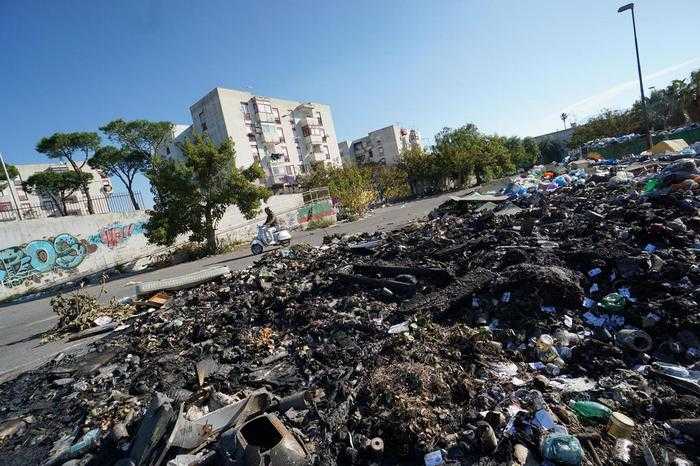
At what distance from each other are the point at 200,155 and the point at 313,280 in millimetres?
13074

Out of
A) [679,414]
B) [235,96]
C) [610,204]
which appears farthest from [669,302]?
[235,96]

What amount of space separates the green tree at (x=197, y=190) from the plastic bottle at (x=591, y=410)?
55.9 feet

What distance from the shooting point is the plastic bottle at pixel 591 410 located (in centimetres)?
255

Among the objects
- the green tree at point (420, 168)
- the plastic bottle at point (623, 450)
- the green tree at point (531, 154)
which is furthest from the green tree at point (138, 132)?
the green tree at point (531, 154)

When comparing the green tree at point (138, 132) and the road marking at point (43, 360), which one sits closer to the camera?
the road marking at point (43, 360)

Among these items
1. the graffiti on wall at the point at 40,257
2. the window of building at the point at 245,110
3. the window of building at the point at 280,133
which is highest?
the window of building at the point at 245,110

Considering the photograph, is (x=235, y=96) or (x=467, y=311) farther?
(x=235, y=96)

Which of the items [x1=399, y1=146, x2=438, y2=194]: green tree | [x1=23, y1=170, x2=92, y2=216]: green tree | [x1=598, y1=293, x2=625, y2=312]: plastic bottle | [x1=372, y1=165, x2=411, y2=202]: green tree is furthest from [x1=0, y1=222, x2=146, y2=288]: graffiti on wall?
[x1=399, y1=146, x2=438, y2=194]: green tree

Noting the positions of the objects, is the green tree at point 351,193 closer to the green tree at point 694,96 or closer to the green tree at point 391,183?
the green tree at point 391,183

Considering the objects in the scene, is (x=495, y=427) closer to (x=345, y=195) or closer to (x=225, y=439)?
(x=225, y=439)

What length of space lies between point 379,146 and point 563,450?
7341 cm

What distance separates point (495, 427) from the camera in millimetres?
2590

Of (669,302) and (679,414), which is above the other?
(669,302)

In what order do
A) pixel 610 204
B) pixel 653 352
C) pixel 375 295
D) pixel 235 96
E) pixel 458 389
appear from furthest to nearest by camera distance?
pixel 235 96
pixel 610 204
pixel 375 295
pixel 653 352
pixel 458 389
